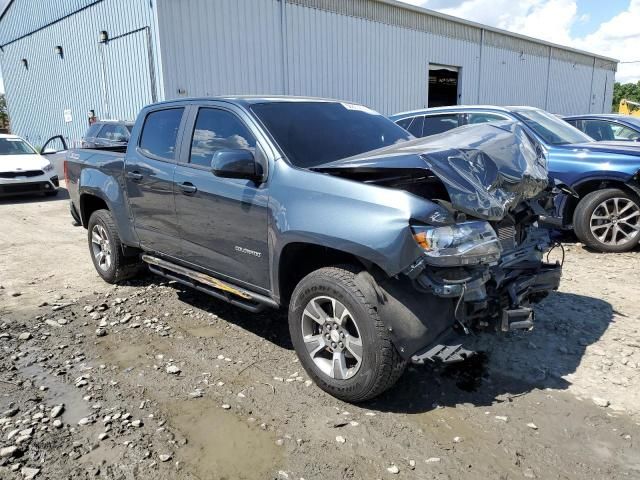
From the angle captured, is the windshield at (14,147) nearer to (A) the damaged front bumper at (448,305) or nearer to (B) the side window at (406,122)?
(B) the side window at (406,122)

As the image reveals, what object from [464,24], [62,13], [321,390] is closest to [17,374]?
[321,390]

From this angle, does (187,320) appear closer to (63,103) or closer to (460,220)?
(460,220)

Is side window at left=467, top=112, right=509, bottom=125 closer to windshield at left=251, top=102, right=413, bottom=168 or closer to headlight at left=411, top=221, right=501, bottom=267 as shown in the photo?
windshield at left=251, top=102, right=413, bottom=168

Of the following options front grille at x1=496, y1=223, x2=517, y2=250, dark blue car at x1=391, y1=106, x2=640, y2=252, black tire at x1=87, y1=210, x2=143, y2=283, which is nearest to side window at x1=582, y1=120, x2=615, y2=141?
dark blue car at x1=391, y1=106, x2=640, y2=252

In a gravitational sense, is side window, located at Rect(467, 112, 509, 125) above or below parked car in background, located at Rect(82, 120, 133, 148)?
above

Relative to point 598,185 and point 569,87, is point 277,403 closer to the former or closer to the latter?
point 598,185

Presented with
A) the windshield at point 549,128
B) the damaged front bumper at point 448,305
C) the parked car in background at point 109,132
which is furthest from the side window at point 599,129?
the parked car in background at point 109,132

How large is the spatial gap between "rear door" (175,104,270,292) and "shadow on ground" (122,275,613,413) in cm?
75

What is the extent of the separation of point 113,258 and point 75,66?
14.5 metres

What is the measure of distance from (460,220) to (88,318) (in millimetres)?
3607

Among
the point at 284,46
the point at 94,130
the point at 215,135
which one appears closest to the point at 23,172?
the point at 94,130

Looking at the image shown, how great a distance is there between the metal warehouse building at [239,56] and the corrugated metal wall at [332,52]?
0.11ft

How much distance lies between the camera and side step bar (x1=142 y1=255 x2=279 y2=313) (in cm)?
370

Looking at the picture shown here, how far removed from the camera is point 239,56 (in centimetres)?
1358
